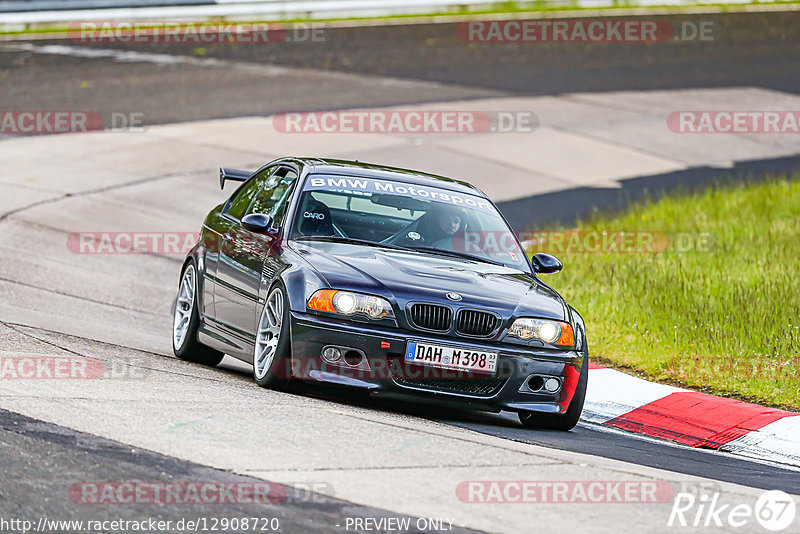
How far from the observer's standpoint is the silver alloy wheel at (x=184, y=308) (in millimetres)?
10172

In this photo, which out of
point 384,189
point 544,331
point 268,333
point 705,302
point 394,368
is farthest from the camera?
point 705,302

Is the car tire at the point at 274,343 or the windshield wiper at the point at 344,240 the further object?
the windshield wiper at the point at 344,240

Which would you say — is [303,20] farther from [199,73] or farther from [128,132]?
[128,132]

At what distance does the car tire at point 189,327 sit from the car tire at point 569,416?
8.87 feet

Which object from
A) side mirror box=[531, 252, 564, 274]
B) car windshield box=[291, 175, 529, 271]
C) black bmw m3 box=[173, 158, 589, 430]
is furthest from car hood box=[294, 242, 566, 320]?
side mirror box=[531, 252, 564, 274]

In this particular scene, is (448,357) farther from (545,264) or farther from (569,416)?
(545,264)

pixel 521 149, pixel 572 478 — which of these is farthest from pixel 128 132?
pixel 572 478

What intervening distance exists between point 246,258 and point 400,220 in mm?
1084

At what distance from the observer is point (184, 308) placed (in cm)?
1034

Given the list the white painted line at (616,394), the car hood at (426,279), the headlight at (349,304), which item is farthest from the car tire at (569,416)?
the headlight at (349,304)

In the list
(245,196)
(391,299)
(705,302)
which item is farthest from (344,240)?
(705,302)

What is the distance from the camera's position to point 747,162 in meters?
22.7

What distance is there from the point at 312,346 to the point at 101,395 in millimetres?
1238

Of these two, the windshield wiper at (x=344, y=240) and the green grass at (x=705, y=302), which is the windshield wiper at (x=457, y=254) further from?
the green grass at (x=705, y=302)
